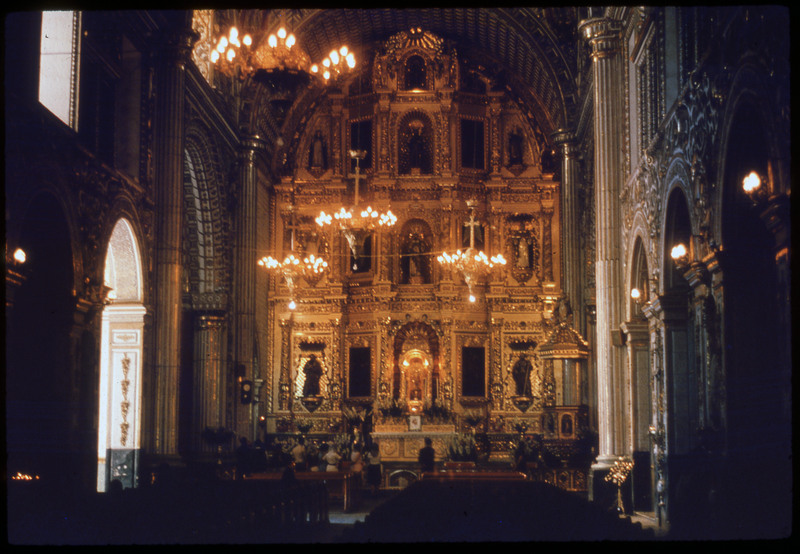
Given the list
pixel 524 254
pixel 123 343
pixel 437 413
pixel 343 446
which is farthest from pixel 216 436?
pixel 524 254

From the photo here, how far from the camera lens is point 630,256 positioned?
16406 millimetres

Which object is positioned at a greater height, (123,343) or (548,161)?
(548,161)

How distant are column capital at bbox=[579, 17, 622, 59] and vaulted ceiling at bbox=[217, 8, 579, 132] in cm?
641

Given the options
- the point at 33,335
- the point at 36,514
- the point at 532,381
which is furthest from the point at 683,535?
the point at 532,381

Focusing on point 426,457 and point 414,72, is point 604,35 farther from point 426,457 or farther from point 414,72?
point 414,72

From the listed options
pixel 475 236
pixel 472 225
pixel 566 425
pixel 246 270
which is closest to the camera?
pixel 566 425

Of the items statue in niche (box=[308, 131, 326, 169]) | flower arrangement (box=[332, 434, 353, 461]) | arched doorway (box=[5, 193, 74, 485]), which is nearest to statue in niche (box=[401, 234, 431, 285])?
statue in niche (box=[308, 131, 326, 169])

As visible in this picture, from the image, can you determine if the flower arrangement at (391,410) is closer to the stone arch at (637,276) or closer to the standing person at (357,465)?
the standing person at (357,465)

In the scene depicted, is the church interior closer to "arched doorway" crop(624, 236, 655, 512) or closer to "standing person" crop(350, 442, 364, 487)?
"arched doorway" crop(624, 236, 655, 512)

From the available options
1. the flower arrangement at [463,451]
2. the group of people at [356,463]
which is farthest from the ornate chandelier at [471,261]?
the group of people at [356,463]

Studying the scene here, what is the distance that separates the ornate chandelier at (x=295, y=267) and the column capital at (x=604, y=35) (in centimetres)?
1051

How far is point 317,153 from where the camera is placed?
3031cm

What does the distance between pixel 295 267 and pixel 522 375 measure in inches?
305

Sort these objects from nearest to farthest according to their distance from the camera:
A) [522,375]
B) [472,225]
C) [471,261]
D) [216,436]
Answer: [216,436] < [471,261] < [472,225] < [522,375]
